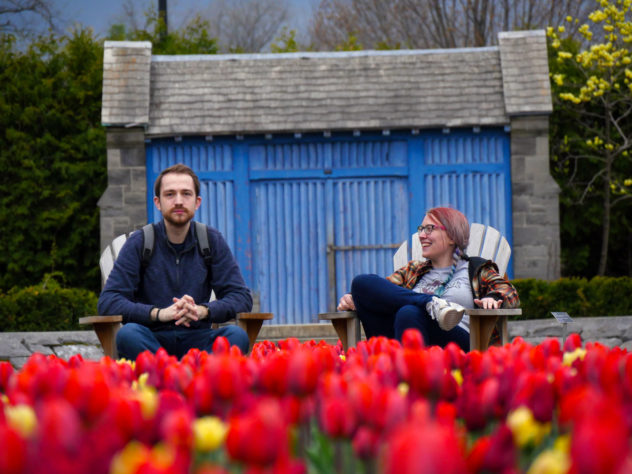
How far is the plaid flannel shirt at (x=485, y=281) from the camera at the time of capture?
14.4 ft

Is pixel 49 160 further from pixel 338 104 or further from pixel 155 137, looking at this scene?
pixel 338 104

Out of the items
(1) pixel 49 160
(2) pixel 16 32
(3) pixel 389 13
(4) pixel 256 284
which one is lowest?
(4) pixel 256 284

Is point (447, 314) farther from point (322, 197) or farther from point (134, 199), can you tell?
point (134, 199)

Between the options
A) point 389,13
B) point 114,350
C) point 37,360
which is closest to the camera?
point 37,360

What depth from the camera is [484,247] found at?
588 cm

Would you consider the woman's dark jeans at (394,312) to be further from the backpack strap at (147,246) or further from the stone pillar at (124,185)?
the stone pillar at (124,185)

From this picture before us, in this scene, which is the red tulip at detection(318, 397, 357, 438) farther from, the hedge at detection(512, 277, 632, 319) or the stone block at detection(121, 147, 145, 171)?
the stone block at detection(121, 147, 145, 171)

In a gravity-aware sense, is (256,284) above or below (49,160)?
below

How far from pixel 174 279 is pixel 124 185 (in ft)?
17.8

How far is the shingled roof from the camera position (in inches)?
371

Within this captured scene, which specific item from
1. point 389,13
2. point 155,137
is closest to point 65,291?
point 155,137

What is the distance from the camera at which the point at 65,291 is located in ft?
26.2

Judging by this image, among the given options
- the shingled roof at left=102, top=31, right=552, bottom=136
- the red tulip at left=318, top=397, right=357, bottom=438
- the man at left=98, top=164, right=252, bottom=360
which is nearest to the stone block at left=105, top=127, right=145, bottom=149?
the shingled roof at left=102, top=31, right=552, bottom=136

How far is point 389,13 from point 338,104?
13835 mm
